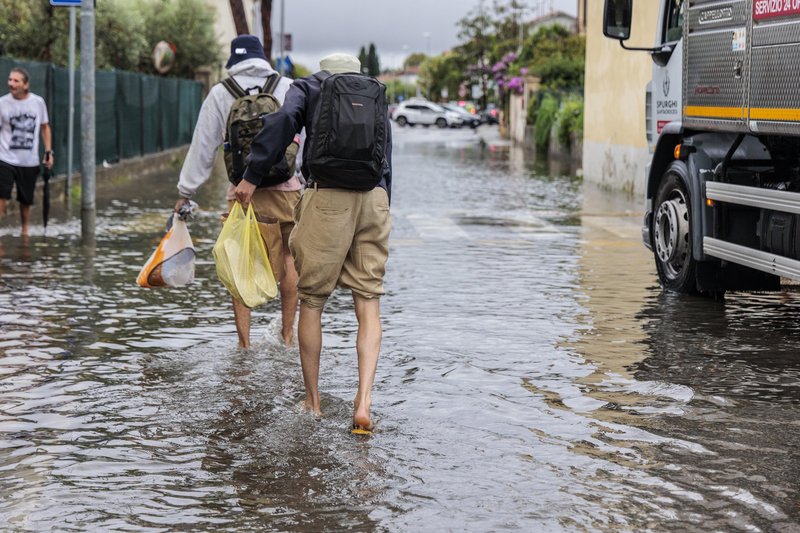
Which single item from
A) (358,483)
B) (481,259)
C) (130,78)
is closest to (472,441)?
(358,483)

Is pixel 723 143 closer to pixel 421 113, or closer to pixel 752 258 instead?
pixel 752 258

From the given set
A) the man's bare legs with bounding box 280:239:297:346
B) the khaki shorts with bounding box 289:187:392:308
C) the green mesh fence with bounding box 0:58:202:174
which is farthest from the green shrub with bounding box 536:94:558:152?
the khaki shorts with bounding box 289:187:392:308

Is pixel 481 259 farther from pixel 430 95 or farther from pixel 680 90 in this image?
pixel 430 95

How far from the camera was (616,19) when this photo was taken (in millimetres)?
11578

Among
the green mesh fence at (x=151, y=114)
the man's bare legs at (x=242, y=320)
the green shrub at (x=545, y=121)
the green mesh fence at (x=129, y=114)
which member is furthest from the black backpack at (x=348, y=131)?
the green shrub at (x=545, y=121)

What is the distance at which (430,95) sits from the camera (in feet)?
494

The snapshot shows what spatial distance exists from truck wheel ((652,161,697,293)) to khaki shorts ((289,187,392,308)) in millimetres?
4728

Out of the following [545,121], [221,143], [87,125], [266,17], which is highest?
[266,17]

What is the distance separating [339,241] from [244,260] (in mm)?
1251

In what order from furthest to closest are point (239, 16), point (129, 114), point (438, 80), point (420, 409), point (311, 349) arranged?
point (438, 80) → point (239, 16) → point (129, 114) → point (420, 409) → point (311, 349)

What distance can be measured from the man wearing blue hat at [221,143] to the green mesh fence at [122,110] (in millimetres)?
9546

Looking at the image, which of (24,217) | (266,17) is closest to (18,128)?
(24,217)

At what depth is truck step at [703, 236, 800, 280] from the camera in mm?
9094

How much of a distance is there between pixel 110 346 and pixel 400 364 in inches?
71.4
